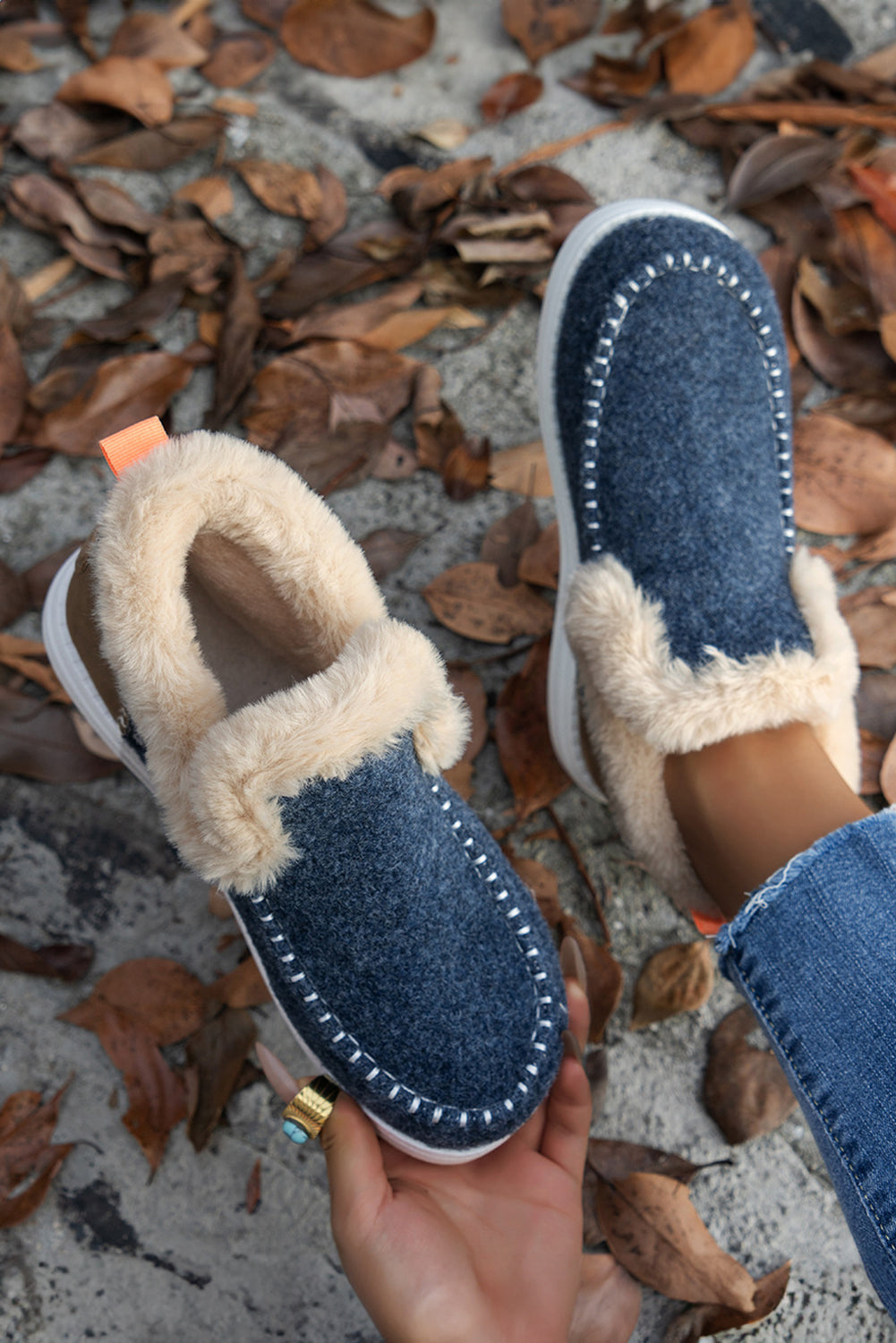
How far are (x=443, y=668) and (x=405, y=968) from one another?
0.80 ft

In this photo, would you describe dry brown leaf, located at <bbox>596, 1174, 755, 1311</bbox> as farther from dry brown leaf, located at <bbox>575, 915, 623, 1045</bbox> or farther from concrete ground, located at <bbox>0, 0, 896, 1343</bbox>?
dry brown leaf, located at <bbox>575, 915, 623, 1045</bbox>

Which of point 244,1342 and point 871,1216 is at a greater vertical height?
point 871,1216

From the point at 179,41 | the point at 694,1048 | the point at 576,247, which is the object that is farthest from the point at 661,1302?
the point at 179,41

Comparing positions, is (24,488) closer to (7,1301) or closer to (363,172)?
(363,172)

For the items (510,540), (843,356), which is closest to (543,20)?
(843,356)

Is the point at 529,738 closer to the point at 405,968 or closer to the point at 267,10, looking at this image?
the point at 405,968

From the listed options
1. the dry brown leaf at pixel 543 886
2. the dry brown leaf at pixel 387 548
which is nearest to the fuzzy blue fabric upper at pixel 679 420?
the dry brown leaf at pixel 387 548

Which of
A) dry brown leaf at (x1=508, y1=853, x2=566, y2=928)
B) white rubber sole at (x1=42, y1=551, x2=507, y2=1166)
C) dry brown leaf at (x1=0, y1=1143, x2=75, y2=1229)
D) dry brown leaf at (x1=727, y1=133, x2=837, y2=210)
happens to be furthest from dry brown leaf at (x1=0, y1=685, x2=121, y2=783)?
dry brown leaf at (x1=727, y1=133, x2=837, y2=210)

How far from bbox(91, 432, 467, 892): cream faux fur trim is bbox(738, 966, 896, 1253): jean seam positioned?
347mm

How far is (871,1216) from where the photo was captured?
25.3 inches

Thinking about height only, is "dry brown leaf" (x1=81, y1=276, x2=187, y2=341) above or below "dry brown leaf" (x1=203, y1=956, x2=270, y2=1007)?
above

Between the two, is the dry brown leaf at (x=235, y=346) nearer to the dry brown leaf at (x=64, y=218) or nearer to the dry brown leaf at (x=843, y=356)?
the dry brown leaf at (x=64, y=218)

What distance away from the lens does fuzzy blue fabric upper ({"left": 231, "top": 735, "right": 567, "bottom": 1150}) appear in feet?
2.19

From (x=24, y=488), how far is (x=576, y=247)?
697 mm
